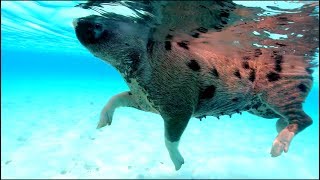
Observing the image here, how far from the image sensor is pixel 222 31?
7945 mm

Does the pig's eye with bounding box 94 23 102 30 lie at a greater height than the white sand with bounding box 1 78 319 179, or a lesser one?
greater

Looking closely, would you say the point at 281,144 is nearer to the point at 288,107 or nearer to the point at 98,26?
the point at 288,107

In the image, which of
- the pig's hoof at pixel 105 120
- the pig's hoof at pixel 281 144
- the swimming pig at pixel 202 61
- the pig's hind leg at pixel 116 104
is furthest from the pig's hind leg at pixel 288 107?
the pig's hoof at pixel 105 120

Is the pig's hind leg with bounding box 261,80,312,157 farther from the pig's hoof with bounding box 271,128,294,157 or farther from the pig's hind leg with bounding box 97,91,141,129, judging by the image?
the pig's hind leg with bounding box 97,91,141,129

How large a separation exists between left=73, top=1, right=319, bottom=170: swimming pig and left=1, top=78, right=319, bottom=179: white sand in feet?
12.5

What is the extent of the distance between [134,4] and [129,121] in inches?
545

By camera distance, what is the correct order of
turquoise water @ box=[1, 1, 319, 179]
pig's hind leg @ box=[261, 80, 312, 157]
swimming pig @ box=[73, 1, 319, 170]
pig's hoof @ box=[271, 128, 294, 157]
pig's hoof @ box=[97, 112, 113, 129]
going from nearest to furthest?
swimming pig @ box=[73, 1, 319, 170], pig's hoof @ box=[271, 128, 294, 157], pig's hoof @ box=[97, 112, 113, 129], pig's hind leg @ box=[261, 80, 312, 157], turquoise water @ box=[1, 1, 319, 179]

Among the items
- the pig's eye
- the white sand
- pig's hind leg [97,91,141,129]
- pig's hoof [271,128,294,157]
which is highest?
the pig's eye

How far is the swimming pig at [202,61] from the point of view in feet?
17.4

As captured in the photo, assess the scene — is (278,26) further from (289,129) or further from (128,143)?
(128,143)

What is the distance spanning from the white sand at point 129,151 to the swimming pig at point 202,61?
3811 mm

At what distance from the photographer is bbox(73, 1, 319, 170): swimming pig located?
530 cm

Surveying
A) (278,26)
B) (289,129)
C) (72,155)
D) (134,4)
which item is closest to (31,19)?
(72,155)

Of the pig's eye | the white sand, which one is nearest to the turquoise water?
the white sand
